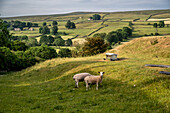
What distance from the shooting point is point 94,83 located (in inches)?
836

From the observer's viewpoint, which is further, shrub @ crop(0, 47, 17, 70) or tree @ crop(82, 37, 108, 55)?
tree @ crop(82, 37, 108, 55)

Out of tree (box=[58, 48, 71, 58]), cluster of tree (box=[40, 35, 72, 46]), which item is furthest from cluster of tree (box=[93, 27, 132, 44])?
tree (box=[58, 48, 71, 58])

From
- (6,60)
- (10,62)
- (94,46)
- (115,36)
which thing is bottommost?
(115,36)

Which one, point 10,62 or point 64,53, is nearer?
point 10,62

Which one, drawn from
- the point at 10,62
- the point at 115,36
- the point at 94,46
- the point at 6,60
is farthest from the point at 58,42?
the point at 6,60

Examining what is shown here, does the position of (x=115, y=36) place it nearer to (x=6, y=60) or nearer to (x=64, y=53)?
(x=64, y=53)

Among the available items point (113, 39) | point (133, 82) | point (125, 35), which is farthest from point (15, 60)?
point (125, 35)

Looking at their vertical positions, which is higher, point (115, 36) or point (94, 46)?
point (94, 46)

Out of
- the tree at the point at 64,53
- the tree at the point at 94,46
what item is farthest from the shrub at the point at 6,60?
the tree at the point at 64,53

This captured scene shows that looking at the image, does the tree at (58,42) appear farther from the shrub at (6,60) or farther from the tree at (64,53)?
the shrub at (6,60)

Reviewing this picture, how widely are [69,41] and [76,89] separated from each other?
147 meters

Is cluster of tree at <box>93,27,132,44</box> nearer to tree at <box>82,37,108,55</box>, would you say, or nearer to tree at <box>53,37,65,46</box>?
tree at <box>53,37,65,46</box>

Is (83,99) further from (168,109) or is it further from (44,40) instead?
(44,40)

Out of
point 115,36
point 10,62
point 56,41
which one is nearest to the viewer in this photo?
point 10,62
